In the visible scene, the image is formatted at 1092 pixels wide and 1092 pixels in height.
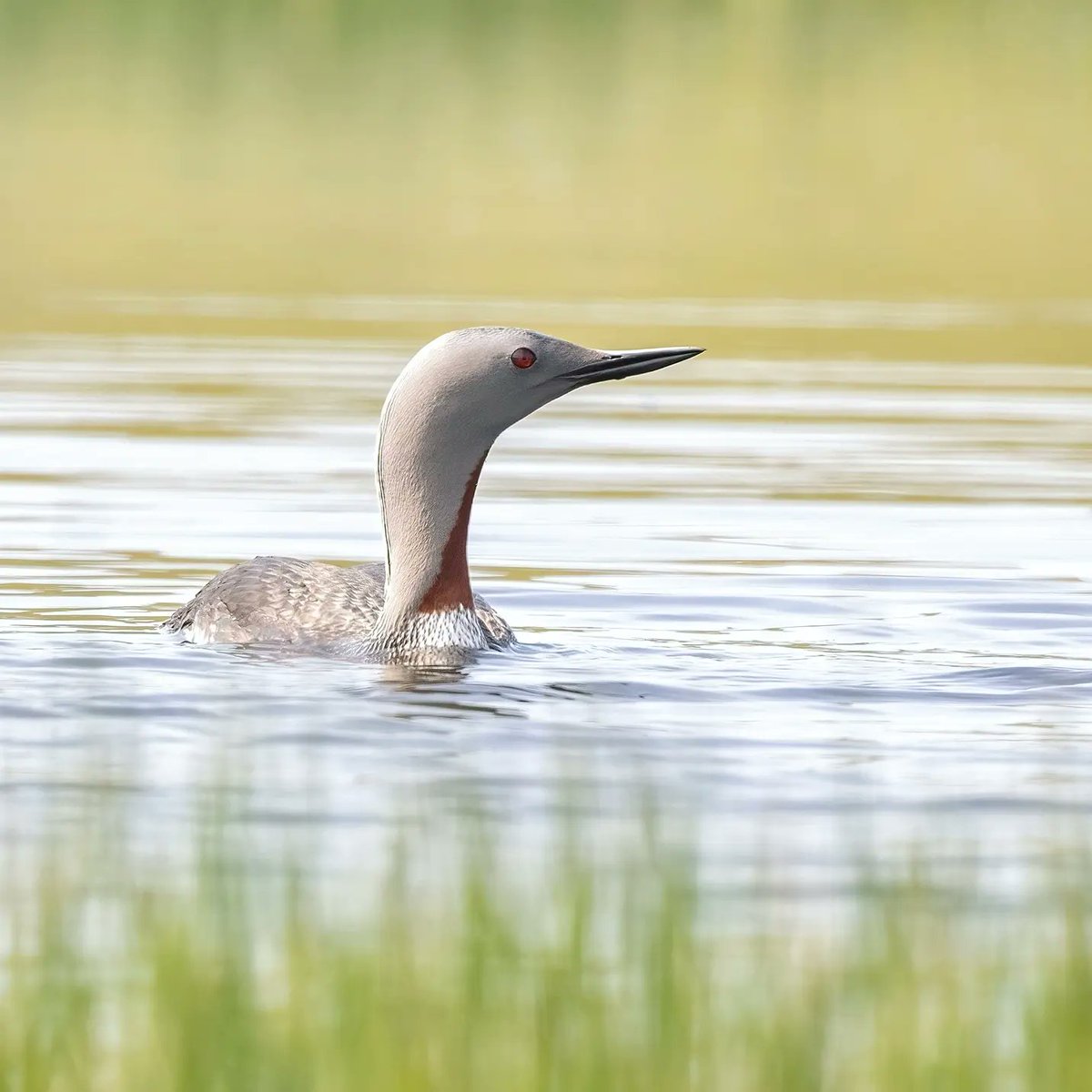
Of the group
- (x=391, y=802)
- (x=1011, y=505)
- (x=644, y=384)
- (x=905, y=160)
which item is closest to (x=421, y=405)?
(x=391, y=802)

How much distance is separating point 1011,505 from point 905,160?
30.0m

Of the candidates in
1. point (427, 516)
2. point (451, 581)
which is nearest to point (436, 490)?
point (427, 516)

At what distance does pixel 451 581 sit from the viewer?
925cm

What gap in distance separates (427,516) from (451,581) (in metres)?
0.21

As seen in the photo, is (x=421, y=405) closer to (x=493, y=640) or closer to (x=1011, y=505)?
(x=493, y=640)

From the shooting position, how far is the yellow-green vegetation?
4.49 m

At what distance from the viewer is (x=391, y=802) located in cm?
684

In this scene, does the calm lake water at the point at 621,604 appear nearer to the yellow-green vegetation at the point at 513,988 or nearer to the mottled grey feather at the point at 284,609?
the mottled grey feather at the point at 284,609

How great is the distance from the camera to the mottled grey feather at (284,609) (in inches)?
368

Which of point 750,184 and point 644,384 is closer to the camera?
point 644,384

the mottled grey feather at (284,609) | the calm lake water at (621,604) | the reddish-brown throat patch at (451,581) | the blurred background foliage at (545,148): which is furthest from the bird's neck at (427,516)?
the blurred background foliage at (545,148)

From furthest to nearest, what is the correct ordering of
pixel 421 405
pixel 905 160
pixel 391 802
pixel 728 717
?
pixel 905 160
pixel 421 405
pixel 728 717
pixel 391 802

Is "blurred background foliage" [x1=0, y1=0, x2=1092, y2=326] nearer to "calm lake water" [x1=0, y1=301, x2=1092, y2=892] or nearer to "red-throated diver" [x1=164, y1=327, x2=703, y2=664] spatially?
"calm lake water" [x1=0, y1=301, x2=1092, y2=892]

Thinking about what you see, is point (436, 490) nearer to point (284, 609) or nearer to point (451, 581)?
point (451, 581)
